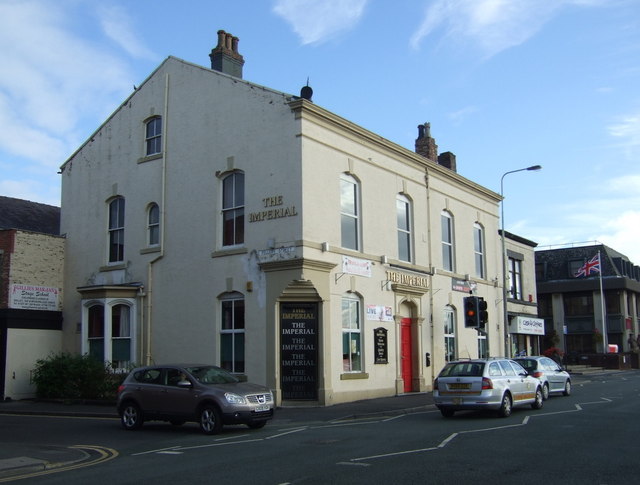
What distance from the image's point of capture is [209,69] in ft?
79.2

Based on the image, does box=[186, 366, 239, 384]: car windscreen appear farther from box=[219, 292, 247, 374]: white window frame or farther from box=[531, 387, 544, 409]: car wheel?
box=[531, 387, 544, 409]: car wheel

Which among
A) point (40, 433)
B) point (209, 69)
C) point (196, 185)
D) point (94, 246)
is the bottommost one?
point (40, 433)

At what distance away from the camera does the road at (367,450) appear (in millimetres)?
9414

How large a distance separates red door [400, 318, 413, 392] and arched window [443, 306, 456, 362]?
8.94 feet

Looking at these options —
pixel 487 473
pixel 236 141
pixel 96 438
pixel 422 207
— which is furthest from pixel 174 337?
pixel 487 473

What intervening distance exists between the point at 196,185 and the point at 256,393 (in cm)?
1044

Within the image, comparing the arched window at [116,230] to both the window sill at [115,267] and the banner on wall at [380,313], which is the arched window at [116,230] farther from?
the banner on wall at [380,313]

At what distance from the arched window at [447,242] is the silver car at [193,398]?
49.0 feet

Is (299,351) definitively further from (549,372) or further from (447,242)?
(447,242)

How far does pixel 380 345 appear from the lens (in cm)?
2366

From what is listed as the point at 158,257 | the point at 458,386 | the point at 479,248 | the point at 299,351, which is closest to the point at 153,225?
the point at 158,257

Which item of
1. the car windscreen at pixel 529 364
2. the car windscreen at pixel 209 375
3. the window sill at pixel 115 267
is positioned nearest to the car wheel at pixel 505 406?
the car windscreen at pixel 529 364

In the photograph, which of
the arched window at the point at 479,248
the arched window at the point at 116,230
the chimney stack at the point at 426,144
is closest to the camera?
the arched window at the point at 116,230

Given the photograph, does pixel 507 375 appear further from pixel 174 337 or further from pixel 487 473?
pixel 174 337
